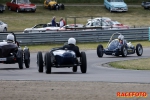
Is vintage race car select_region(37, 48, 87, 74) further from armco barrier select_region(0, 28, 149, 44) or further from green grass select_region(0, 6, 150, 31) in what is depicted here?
green grass select_region(0, 6, 150, 31)

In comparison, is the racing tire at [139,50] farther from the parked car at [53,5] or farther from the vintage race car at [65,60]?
the parked car at [53,5]

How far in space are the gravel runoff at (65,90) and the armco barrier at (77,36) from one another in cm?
1968

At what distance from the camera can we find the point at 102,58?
28359 mm

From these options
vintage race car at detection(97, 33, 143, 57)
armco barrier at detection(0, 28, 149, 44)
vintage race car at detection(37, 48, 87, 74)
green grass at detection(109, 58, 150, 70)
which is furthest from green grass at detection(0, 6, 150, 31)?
vintage race car at detection(37, 48, 87, 74)

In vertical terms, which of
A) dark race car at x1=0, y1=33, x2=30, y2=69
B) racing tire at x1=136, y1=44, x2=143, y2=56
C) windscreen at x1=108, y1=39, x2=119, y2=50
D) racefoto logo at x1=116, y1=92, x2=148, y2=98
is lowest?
racing tire at x1=136, y1=44, x2=143, y2=56

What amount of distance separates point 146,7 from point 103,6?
446 centimetres

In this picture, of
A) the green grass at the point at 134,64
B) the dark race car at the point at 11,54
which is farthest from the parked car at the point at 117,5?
the dark race car at the point at 11,54

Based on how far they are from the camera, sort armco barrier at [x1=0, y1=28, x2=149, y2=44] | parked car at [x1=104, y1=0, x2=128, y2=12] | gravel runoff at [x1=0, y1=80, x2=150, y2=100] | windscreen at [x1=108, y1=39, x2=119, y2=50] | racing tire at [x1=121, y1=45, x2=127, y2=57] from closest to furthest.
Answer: gravel runoff at [x1=0, y1=80, x2=150, y2=100]
racing tire at [x1=121, y1=45, x2=127, y2=57]
windscreen at [x1=108, y1=39, x2=119, y2=50]
armco barrier at [x1=0, y1=28, x2=149, y2=44]
parked car at [x1=104, y1=0, x2=128, y2=12]

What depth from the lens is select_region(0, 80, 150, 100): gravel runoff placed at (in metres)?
13.6

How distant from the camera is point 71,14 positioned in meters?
57.8

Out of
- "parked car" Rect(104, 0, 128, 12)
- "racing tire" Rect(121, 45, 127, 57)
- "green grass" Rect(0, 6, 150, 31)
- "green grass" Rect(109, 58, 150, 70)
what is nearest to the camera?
"green grass" Rect(109, 58, 150, 70)

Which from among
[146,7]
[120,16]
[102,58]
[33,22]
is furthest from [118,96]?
[146,7]

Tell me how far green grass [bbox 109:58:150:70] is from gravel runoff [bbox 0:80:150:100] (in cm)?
695

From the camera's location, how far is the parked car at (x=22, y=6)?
5579 centimetres
